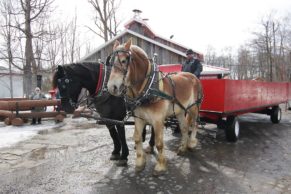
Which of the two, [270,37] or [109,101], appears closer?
[109,101]

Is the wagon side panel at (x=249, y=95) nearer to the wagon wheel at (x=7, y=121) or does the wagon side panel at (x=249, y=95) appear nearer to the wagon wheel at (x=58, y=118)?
the wagon wheel at (x=58, y=118)

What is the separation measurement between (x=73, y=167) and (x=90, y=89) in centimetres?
142

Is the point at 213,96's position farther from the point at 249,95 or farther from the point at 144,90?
the point at 144,90

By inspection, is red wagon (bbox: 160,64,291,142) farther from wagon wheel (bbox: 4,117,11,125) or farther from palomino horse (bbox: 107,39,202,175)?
wagon wheel (bbox: 4,117,11,125)

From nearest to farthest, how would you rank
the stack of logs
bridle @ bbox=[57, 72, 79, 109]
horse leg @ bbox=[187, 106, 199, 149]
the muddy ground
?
the muddy ground
bridle @ bbox=[57, 72, 79, 109]
horse leg @ bbox=[187, 106, 199, 149]
the stack of logs

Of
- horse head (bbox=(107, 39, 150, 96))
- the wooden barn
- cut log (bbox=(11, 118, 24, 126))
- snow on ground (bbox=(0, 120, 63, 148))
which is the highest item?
the wooden barn

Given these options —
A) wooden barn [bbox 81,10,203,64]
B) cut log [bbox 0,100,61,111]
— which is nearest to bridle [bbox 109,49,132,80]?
cut log [bbox 0,100,61,111]

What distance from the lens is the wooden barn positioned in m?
15.4

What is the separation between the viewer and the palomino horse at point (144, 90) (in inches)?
138

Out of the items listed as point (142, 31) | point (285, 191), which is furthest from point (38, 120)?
point (142, 31)

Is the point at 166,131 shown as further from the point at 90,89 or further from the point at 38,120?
the point at 38,120

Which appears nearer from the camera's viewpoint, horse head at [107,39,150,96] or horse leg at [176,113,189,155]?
horse head at [107,39,150,96]

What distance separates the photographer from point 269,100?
810 cm

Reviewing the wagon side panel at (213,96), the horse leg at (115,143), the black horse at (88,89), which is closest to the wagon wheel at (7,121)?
the horse leg at (115,143)
